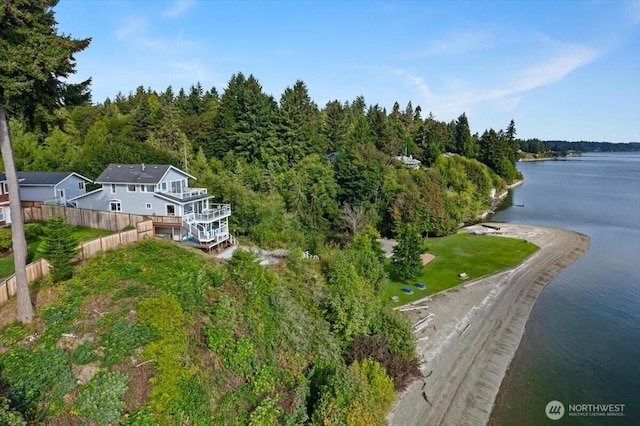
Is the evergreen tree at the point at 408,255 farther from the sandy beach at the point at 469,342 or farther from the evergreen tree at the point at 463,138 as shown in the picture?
the evergreen tree at the point at 463,138

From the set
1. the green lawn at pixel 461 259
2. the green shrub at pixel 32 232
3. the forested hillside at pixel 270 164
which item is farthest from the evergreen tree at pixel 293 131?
the green shrub at pixel 32 232

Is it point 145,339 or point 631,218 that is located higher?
point 145,339

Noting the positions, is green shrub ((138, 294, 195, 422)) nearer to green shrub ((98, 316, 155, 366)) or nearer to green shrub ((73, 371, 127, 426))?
green shrub ((98, 316, 155, 366))

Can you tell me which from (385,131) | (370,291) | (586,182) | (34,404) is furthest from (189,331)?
(586,182)

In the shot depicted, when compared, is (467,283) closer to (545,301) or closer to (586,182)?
(545,301)

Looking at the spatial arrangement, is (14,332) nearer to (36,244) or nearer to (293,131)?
(36,244)

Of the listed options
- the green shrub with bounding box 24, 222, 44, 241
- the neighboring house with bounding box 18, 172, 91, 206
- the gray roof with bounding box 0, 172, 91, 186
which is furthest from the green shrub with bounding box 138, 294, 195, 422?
the gray roof with bounding box 0, 172, 91, 186
